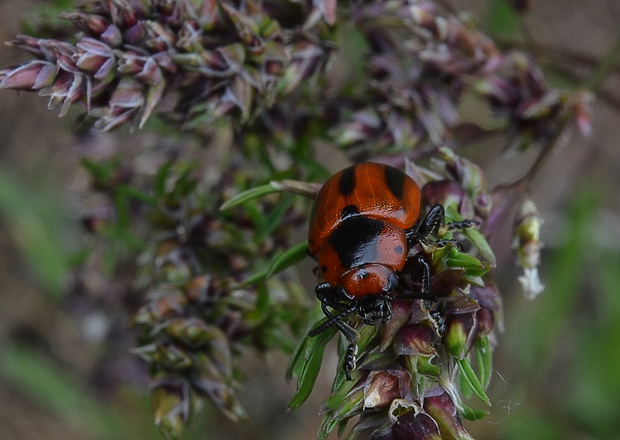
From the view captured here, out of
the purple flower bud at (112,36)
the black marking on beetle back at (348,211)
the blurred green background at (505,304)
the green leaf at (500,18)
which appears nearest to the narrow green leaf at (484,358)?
the black marking on beetle back at (348,211)

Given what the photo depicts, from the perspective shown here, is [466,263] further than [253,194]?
No

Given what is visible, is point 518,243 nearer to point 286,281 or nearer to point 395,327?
point 395,327

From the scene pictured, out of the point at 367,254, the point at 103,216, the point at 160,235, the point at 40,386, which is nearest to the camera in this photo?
the point at 367,254

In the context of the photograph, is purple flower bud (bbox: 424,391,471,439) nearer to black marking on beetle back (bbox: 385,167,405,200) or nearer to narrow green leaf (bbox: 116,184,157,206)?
black marking on beetle back (bbox: 385,167,405,200)

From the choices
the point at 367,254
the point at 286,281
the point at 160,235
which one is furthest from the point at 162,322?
the point at 367,254

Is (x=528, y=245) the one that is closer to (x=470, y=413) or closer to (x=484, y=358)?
(x=484, y=358)

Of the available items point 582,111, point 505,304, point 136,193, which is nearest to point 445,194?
point 582,111
